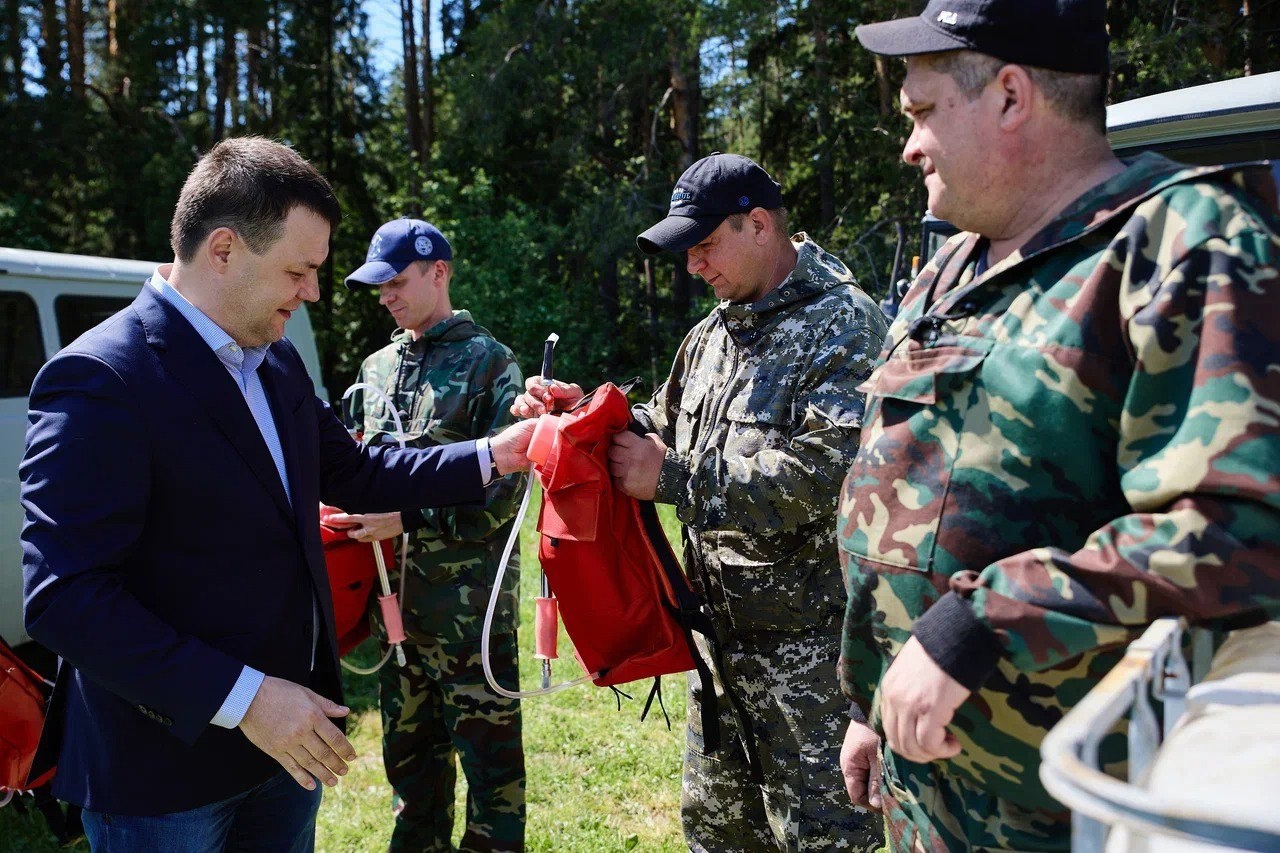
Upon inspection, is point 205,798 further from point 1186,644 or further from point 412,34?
point 412,34

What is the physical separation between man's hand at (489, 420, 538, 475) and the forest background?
11.9m

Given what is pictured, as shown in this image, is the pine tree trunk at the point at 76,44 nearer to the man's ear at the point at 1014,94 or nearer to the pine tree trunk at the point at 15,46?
the pine tree trunk at the point at 15,46

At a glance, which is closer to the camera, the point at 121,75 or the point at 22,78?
the point at 22,78

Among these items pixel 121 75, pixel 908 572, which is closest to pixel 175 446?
pixel 908 572

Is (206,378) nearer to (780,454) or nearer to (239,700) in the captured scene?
(239,700)

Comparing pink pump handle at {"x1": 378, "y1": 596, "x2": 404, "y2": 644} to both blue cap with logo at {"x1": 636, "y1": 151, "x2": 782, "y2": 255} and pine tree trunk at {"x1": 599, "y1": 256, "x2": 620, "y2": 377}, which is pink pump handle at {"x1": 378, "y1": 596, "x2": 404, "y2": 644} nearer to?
blue cap with logo at {"x1": 636, "y1": 151, "x2": 782, "y2": 255}

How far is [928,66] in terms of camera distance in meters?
1.63

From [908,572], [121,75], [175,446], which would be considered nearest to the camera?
[908,572]

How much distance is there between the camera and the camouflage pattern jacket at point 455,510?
11.2ft

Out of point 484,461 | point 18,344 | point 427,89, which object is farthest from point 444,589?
point 427,89

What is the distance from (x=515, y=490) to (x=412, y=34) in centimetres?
2088

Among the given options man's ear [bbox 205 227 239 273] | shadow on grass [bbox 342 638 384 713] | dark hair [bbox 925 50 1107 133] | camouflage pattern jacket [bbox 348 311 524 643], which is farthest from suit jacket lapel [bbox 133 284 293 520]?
shadow on grass [bbox 342 638 384 713]

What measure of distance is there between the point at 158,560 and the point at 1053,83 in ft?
5.79

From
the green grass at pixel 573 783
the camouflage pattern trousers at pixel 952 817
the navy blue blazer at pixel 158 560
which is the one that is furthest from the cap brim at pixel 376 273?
the camouflage pattern trousers at pixel 952 817
